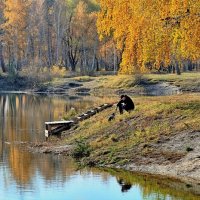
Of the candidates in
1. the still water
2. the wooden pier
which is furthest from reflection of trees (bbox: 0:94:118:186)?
the wooden pier

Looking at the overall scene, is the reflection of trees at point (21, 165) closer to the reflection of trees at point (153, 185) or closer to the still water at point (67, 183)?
the still water at point (67, 183)

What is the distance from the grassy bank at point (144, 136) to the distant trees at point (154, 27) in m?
2.94

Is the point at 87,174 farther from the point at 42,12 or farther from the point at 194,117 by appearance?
the point at 42,12

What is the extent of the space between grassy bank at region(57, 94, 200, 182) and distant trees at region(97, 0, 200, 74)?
294cm

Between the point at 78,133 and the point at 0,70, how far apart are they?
81.7 m

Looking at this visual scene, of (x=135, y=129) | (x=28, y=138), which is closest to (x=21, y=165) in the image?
(x=135, y=129)

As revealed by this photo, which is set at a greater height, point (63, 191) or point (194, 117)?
point (194, 117)

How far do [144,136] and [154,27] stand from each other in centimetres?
555

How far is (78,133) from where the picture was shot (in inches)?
1383

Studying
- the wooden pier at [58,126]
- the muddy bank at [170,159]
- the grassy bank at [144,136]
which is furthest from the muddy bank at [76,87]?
the muddy bank at [170,159]

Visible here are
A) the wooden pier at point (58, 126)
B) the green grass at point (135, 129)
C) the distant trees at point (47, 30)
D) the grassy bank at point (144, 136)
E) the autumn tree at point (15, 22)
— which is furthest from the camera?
the distant trees at point (47, 30)

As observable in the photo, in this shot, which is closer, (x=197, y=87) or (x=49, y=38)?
(x=197, y=87)

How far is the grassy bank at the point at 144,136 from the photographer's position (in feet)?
87.9

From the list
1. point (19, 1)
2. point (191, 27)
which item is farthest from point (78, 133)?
point (19, 1)
